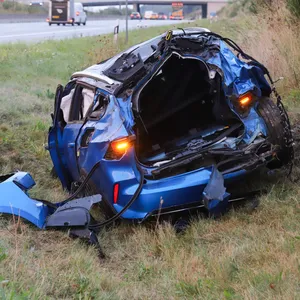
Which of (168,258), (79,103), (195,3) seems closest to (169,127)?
(79,103)

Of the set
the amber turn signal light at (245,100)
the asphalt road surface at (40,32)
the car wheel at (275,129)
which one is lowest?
the asphalt road surface at (40,32)

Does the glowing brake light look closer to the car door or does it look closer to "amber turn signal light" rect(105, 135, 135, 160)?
"amber turn signal light" rect(105, 135, 135, 160)

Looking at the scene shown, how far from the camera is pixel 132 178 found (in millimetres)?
4480

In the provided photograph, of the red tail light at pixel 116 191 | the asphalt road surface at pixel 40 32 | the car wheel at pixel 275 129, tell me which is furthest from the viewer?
the asphalt road surface at pixel 40 32

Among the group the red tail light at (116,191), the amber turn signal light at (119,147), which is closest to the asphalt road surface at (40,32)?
the amber turn signal light at (119,147)

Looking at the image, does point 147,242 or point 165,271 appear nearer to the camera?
point 165,271

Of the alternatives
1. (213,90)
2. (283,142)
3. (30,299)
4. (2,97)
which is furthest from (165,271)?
(2,97)

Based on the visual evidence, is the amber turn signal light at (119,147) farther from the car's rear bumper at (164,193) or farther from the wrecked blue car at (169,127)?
the car's rear bumper at (164,193)

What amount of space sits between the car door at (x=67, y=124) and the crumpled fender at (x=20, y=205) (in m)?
0.76

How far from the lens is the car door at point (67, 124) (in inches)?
214

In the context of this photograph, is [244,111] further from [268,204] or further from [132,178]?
[132,178]

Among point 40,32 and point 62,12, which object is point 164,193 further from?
point 62,12

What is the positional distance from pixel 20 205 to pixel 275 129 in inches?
107

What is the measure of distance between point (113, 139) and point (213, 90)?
1.82 metres
